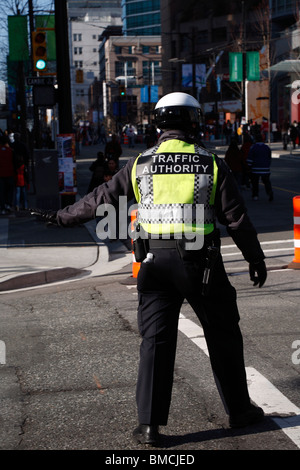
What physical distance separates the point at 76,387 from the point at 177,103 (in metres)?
2.24

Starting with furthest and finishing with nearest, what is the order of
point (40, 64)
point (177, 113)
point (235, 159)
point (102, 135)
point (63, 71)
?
point (102, 135) → point (235, 159) → point (40, 64) → point (63, 71) → point (177, 113)

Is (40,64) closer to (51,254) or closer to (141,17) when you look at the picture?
(51,254)

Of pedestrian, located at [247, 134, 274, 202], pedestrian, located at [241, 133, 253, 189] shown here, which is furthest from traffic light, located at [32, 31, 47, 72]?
pedestrian, located at [241, 133, 253, 189]

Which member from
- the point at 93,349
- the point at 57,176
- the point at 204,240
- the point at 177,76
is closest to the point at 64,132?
the point at 57,176

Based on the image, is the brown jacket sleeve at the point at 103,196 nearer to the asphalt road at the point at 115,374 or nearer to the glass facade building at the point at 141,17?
the asphalt road at the point at 115,374

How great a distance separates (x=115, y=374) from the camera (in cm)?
585

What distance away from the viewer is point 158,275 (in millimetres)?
4383

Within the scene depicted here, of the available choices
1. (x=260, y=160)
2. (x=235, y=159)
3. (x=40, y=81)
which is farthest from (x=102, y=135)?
(x=40, y=81)

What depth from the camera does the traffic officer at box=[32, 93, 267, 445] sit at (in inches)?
172

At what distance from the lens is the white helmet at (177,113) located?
4527 millimetres

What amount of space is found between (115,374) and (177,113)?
2.23 meters

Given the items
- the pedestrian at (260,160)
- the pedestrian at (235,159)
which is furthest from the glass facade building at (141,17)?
the pedestrian at (260,160)

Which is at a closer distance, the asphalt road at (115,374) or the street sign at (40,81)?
the asphalt road at (115,374)
